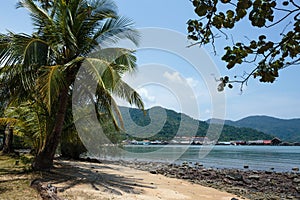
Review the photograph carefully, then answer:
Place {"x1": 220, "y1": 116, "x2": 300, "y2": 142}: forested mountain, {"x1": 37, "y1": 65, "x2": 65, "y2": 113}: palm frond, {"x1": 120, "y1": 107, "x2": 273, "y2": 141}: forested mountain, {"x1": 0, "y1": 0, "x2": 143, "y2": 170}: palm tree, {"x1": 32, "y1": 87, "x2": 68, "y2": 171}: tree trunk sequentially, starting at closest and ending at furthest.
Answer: {"x1": 37, "y1": 65, "x2": 65, "y2": 113}: palm frond
{"x1": 0, "y1": 0, "x2": 143, "y2": 170}: palm tree
{"x1": 32, "y1": 87, "x2": 68, "y2": 171}: tree trunk
{"x1": 120, "y1": 107, "x2": 273, "y2": 141}: forested mountain
{"x1": 220, "y1": 116, "x2": 300, "y2": 142}: forested mountain

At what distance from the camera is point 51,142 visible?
837 cm

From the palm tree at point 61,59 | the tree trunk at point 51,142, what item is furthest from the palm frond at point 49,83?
the tree trunk at point 51,142

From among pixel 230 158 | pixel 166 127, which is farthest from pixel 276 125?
pixel 230 158

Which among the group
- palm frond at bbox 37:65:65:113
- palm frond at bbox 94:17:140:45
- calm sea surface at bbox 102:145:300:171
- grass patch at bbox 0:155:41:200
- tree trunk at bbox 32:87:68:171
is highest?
palm frond at bbox 94:17:140:45

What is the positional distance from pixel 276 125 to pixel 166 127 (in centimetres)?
9040

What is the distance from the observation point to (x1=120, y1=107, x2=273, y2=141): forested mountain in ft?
53.7

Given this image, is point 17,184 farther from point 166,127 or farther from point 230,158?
point 166,127

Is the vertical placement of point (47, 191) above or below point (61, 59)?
below

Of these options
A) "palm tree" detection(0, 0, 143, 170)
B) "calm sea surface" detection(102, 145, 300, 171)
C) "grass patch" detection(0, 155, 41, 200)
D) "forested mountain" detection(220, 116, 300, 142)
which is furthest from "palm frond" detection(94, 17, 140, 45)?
"forested mountain" detection(220, 116, 300, 142)

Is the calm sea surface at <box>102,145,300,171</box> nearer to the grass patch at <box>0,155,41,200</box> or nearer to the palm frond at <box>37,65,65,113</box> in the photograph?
the grass patch at <box>0,155,41,200</box>

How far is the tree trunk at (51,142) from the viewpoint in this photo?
26.8 feet

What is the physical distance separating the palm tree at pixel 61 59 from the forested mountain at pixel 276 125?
3690 inches

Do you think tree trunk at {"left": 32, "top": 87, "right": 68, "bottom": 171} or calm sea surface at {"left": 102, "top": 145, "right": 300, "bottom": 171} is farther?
calm sea surface at {"left": 102, "top": 145, "right": 300, "bottom": 171}

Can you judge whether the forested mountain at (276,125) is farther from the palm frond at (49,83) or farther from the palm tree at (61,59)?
the palm frond at (49,83)
